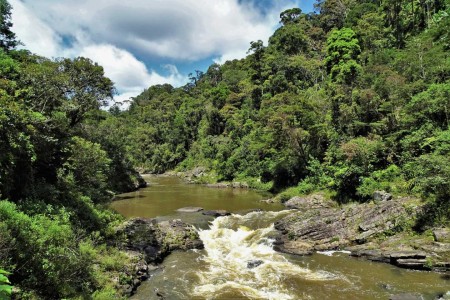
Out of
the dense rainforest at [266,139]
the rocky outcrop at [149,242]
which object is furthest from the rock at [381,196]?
the rocky outcrop at [149,242]

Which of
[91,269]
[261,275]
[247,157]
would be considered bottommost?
[261,275]

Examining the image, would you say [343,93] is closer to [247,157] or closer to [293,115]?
[293,115]

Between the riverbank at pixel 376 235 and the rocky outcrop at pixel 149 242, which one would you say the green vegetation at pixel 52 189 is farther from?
the riverbank at pixel 376 235

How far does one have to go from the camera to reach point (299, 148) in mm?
38625

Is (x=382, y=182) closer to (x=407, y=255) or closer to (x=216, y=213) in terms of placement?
(x=407, y=255)

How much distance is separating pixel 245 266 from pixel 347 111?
24373 mm

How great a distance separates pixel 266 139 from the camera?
42.1 m

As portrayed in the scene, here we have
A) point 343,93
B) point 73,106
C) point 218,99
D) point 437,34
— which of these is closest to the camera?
point 73,106

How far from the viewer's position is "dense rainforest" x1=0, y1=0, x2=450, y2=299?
11.8 m

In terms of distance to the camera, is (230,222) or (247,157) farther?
(247,157)

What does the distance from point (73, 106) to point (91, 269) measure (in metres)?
12.1

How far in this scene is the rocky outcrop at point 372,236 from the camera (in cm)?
1586

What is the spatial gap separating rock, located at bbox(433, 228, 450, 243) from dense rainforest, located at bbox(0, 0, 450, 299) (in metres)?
1.11

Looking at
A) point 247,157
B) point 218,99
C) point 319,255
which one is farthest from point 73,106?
point 218,99
